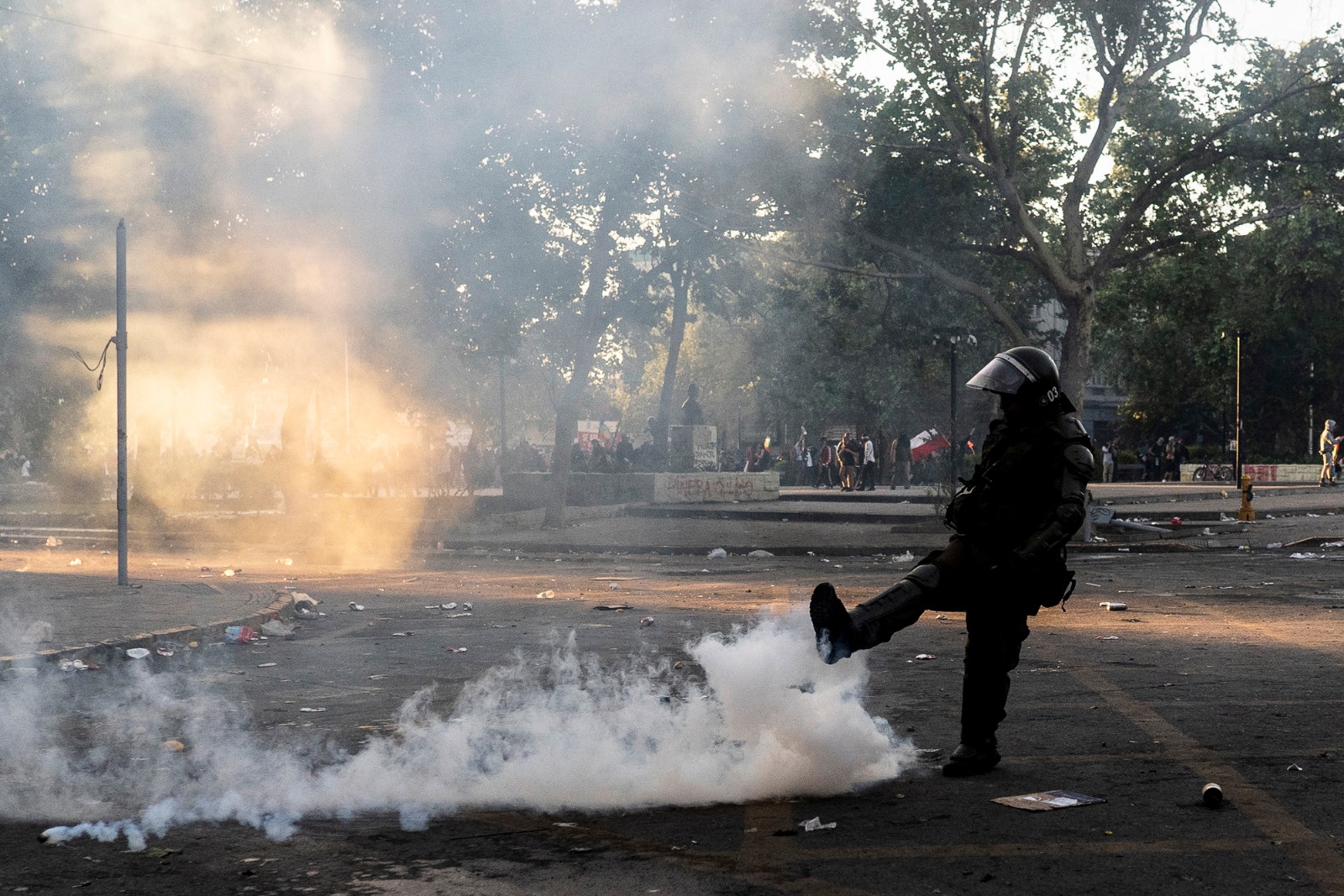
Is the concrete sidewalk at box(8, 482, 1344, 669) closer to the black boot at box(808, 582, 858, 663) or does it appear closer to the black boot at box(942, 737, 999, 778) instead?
the black boot at box(808, 582, 858, 663)

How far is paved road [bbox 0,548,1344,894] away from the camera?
359 cm

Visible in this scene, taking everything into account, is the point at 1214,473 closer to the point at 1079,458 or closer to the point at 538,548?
the point at 538,548

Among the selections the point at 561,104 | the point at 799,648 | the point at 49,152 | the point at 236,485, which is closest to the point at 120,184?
the point at 49,152

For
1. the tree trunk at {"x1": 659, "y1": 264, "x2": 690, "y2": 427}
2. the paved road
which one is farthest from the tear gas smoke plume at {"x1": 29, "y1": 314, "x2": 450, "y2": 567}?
the tree trunk at {"x1": 659, "y1": 264, "x2": 690, "y2": 427}

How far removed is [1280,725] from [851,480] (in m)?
29.0

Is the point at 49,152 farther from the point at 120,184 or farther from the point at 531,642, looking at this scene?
the point at 531,642

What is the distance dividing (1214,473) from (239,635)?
3713cm

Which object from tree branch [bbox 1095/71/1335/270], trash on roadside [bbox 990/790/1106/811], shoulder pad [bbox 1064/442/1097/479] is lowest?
trash on roadside [bbox 990/790/1106/811]

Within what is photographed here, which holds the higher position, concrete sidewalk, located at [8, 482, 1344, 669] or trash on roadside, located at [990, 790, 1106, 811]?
concrete sidewalk, located at [8, 482, 1344, 669]

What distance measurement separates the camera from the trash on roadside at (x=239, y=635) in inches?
352

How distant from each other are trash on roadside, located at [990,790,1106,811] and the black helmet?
1.26 meters

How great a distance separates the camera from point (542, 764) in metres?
4.54

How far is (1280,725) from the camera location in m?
5.59

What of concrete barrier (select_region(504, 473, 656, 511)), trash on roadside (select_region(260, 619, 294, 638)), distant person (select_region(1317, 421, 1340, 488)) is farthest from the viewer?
distant person (select_region(1317, 421, 1340, 488))
